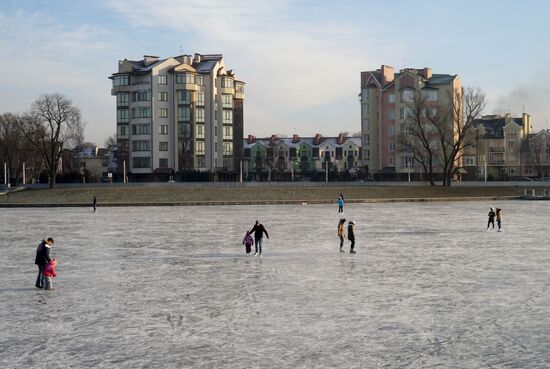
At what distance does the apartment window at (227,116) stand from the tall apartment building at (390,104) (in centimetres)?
2512

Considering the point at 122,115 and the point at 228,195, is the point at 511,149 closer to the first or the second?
the point at 122,115

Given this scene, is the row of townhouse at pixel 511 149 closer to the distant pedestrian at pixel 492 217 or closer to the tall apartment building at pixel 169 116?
the tall apartment building at pixel 169 116

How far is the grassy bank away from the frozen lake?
35782mm

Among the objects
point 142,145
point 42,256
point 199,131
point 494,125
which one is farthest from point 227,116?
point 42,256

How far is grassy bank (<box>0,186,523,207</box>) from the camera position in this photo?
67625mm

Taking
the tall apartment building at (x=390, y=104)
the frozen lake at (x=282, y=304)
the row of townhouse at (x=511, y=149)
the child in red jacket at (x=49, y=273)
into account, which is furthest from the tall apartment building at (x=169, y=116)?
the child in red jacket at (x=49, y=273)

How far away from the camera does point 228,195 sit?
70438 mm

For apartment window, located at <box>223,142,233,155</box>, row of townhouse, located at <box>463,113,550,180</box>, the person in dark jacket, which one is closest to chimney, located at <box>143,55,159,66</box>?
apartment window, located at <box>223,142,233,155</box>

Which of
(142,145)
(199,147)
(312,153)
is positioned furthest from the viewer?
(312,153)

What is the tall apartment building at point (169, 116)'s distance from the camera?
9912 centimetres

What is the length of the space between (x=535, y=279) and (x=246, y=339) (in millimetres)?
11231

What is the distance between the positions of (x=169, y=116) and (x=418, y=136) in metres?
40.5

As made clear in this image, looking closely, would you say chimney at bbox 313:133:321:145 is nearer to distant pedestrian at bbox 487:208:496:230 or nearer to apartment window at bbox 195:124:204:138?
apartment window at bbox 195:124:204:138

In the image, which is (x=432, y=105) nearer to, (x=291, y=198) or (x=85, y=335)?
(x=291, y=198)
